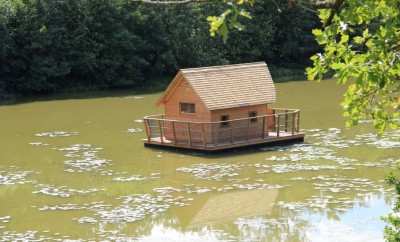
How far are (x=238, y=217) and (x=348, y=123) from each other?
1158cm

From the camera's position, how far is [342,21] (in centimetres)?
668

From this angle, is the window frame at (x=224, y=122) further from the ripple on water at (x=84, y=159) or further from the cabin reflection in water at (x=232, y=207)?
the cabin reflection in water at (x=232, y=207)

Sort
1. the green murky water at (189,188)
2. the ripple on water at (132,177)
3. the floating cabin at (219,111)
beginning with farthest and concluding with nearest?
1. the floating cabin at (219,111)
2. the ripple on water at (132,177)
3. the green murky water at (189,188)

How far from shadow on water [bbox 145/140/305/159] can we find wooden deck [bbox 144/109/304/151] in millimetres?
117

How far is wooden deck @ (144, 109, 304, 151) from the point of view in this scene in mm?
25641

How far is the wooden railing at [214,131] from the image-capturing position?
84.2 ft

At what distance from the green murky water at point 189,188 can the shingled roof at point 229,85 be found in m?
1.79

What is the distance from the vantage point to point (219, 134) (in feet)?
84.6

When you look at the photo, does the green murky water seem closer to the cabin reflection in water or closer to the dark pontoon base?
the cabin reflection in water

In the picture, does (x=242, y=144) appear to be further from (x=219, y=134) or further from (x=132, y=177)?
(x=132, y=177)

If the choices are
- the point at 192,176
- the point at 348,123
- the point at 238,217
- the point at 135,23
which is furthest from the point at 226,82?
the point at 135,23

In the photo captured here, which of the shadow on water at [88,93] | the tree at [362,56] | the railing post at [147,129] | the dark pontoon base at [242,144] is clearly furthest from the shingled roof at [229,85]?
the tree at [362,56]

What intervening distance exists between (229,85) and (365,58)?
780 inches

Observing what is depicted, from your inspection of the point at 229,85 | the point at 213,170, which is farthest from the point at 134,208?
the point at 229,85
